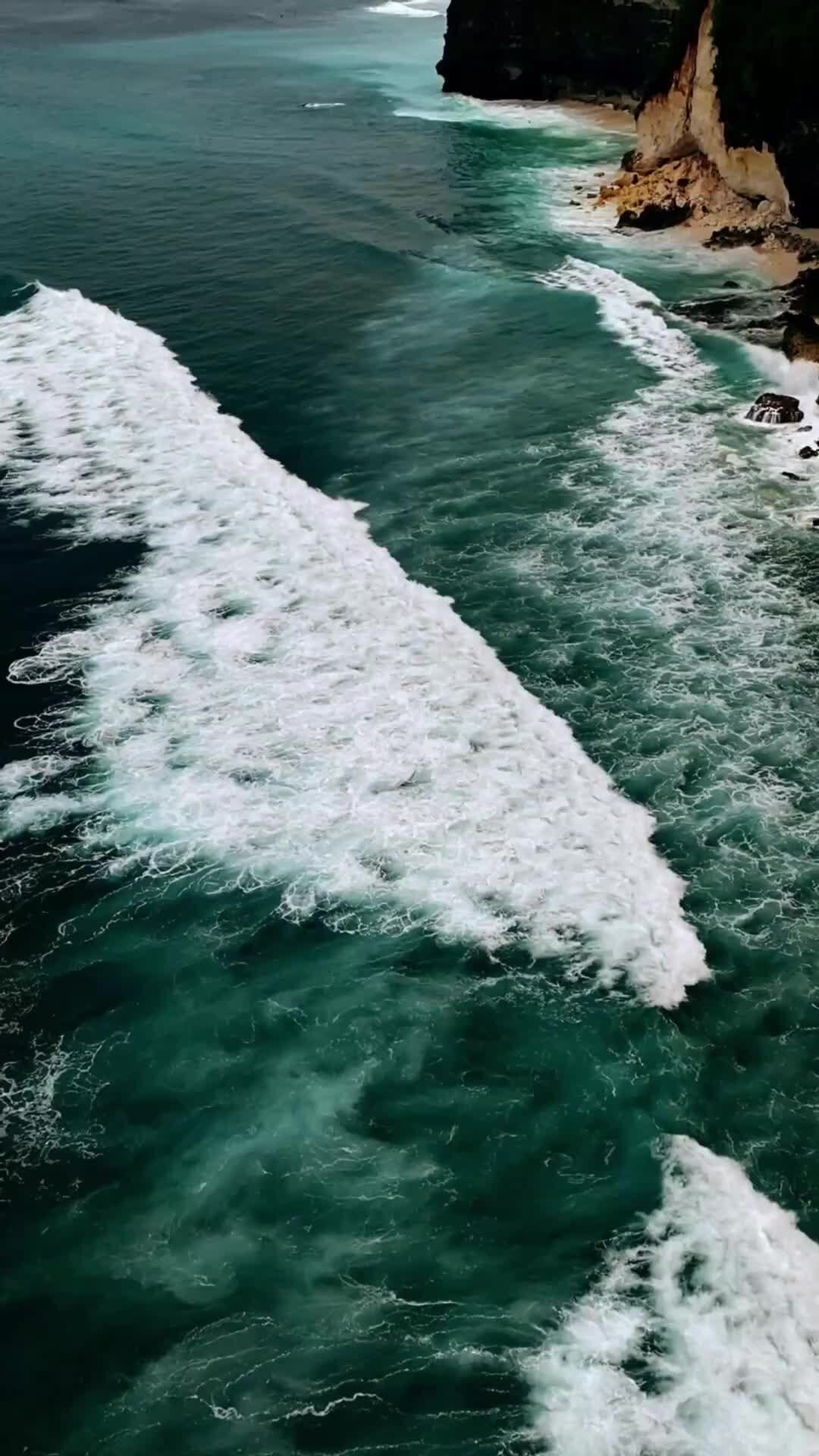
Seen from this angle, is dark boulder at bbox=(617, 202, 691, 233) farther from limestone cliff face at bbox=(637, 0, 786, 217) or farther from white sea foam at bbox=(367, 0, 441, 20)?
white sea foam at bbox=(367, 0, 441, 20)

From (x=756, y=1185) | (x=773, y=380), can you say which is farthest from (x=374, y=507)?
(x=756, y=1185)

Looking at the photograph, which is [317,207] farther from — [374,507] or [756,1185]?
[756,1185]

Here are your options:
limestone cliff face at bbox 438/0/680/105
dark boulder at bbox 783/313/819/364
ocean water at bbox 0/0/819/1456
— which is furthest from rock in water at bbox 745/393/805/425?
limestone cliff face at bbox 438/0/680/105

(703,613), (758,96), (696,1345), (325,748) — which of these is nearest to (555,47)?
(758,96)

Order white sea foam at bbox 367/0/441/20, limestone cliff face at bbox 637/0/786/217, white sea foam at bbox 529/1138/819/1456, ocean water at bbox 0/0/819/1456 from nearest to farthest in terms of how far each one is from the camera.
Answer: white sea foam at bbox 529/1138/819/1456 < ocean water at bbox 0/0/819/1456 < limestone cliff face at bbox 637/0/786/217 < white sea foam at bbox 367/0/441/20

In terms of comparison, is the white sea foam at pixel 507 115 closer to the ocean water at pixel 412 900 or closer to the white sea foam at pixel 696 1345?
the ocean water at pixel 412 900
